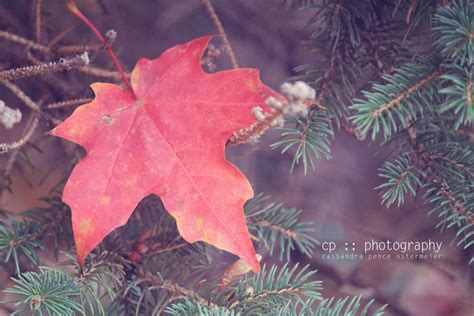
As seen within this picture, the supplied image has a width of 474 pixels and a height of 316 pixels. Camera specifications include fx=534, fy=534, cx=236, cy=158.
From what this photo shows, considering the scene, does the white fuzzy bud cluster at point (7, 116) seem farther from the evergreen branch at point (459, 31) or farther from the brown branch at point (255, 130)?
the evergreen branch at point (459, 31)

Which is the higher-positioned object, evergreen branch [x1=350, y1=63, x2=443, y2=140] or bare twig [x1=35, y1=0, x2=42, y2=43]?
bare twig [x1=35, y1=0, x2=42, y2=43]

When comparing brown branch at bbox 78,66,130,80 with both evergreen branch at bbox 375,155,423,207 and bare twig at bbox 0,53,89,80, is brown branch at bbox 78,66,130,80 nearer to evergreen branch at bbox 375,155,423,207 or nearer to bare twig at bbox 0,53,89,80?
bare twig at bbox 0,53,89,80

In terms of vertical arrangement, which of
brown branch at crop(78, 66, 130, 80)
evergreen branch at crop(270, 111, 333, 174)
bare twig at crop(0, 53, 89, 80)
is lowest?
evergreen branch at crop(270, 111, 333, 174)

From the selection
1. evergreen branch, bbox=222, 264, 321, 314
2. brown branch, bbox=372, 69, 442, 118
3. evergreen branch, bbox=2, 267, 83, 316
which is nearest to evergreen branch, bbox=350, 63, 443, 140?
brown branch, bbox=372, 69, 442, 118

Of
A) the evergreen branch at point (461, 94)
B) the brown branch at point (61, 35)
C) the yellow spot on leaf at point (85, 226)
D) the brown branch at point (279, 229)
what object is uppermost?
the brown branch at point (61, 35)

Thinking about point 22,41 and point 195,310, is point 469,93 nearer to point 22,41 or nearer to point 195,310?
point 195,310

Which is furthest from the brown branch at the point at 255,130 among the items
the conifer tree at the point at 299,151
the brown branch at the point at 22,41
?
the brown branch at the point at 22,41

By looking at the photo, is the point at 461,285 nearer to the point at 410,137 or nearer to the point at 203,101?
the point at 410,137

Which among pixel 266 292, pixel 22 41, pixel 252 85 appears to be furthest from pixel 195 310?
pixel 22 41
